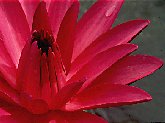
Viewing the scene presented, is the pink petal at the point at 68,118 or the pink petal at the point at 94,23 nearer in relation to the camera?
the pink petal at the point at 68,118

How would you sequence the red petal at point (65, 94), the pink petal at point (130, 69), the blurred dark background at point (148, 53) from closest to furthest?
the red petal at point (65, 94), the pink petal at point (130, 69), the blurred dark background at point (148, 53)

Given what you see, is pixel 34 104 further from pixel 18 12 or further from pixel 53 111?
pixel 18 12

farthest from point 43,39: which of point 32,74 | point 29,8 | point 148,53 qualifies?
point 148,53

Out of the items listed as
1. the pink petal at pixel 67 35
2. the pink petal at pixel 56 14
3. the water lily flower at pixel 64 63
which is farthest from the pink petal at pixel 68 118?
the pink petal at pixel 56 14

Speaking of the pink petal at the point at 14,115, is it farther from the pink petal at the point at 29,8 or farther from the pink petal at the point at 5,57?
the pink petal at the point at 29,8

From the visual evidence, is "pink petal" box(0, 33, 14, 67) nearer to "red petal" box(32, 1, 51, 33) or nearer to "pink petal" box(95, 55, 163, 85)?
"red petal" box(32, 1, 51, 33)

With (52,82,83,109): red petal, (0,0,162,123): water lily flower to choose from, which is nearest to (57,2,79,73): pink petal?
(0,0,162,123): water lily flower

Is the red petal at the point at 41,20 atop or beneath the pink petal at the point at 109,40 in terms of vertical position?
atop

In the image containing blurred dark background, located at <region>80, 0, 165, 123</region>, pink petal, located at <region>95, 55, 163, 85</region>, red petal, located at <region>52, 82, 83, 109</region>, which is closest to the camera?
red petal, located at <region>52, 82, 83, 109</region>
